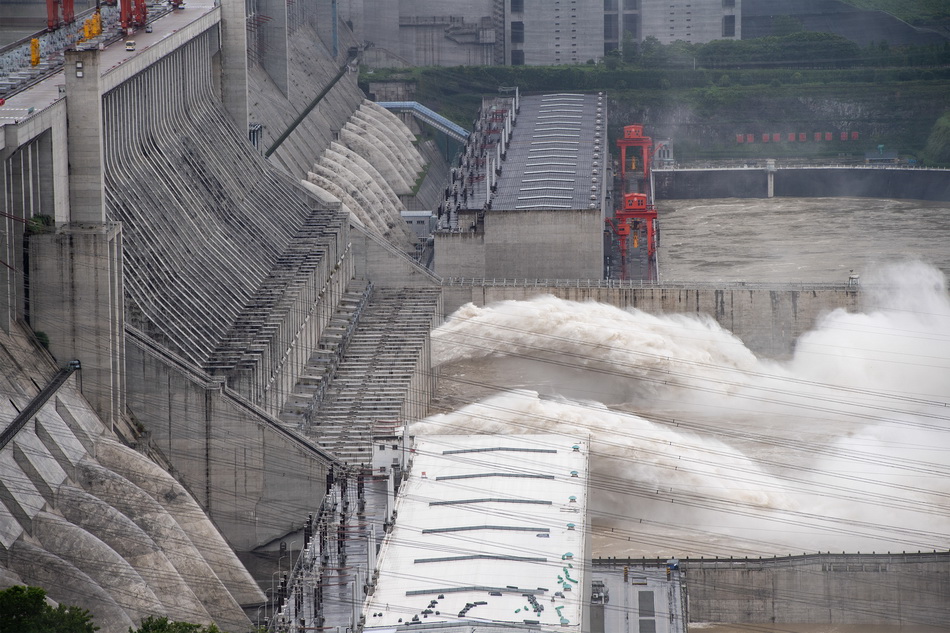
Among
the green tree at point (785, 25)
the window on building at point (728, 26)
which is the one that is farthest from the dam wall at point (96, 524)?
the green tree at point (785, 25)

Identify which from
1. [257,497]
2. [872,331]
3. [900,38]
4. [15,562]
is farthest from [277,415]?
[900,38]

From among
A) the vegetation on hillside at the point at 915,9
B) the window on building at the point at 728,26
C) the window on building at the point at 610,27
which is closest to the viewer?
the window on building at the point at 610,27

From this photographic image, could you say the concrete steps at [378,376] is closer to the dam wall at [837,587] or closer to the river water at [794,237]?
the dam wall at [837,587]

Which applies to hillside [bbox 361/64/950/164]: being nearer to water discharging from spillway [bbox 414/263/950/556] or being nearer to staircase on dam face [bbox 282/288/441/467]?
water discharging from spillway [bbox 414/263/950/556]

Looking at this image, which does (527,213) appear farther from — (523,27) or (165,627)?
(523,27)

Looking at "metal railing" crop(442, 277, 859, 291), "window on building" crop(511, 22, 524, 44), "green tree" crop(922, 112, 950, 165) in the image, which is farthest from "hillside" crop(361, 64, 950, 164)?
"metal railing" crop(442, 277, 859, 291)

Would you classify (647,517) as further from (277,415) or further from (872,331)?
(872,331)

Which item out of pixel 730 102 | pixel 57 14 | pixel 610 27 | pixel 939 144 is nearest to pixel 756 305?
pixel 57 14

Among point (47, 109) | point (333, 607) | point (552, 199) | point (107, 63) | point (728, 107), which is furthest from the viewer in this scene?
point (728, 107)
